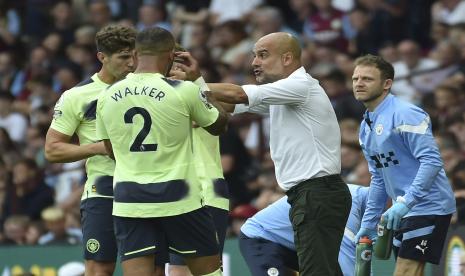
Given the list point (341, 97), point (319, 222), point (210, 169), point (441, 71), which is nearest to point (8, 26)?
point (341, 97)

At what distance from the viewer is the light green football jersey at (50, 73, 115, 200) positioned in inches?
387

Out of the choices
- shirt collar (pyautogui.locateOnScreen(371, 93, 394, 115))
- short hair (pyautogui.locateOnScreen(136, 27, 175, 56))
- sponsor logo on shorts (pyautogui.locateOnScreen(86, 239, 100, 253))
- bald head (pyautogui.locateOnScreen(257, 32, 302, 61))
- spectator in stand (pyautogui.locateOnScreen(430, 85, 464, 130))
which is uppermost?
short hair (pyautogui.locateOnScreen(136, 27, 175, 56))

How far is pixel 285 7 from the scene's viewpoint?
18.7 meters

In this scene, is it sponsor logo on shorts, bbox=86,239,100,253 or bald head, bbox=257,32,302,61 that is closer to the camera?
bald head, bbox=257,32,302,61

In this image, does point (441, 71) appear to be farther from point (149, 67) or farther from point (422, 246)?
point (149, 67)

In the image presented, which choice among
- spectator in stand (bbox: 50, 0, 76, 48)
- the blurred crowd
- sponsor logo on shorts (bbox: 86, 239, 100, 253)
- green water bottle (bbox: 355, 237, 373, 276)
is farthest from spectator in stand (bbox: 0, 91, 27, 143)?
green water bottle (bbox: 355, 237, 373, 276)

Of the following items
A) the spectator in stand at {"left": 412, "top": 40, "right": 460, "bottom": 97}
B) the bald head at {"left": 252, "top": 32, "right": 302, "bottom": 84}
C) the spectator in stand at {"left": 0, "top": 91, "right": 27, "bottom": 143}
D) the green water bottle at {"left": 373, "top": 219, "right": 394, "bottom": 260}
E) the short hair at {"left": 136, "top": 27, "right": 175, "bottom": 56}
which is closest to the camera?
the short hair at {"left": 136, "top": 27, "right": 175, "bottom": 56}

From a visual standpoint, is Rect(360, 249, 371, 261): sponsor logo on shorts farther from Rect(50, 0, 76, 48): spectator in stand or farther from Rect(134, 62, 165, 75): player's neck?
Rect(50, 0, 76, 48): spectator in stand

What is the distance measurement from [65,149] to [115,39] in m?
0.91

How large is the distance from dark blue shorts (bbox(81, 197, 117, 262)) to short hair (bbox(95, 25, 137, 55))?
1134 millimetres

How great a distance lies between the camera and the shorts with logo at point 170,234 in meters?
8.66

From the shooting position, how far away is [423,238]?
383 inches

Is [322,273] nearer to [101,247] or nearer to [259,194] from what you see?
[101,247]

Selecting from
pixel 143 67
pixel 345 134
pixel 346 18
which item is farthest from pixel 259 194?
pixel 143 67
